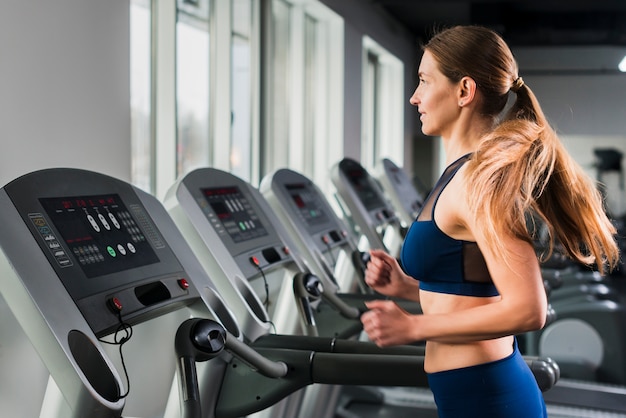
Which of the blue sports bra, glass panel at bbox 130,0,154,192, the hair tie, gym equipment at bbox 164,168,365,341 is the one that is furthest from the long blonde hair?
glass panel at bbox 130,0,154,192

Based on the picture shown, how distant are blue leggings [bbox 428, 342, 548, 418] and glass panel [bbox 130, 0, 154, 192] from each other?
7.61 feet

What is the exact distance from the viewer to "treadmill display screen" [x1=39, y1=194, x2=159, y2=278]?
5.64 ft

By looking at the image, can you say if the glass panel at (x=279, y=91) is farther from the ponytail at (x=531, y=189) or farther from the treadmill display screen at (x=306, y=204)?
the ponytail at (x=531, y=189)

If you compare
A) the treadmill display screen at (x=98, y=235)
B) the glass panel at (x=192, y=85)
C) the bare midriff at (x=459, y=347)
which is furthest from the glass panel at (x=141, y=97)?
the bare midriff at (x=459, y=347)

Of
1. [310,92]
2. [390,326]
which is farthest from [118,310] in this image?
[310,92]

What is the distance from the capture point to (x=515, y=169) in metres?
1.54

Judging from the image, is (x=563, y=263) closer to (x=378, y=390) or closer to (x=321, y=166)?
(x=378, y=390)

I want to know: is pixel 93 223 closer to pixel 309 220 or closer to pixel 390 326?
pixel 390 326

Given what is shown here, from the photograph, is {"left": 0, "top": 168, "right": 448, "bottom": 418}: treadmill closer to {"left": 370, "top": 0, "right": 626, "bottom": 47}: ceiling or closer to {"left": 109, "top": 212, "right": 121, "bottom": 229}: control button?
{"left": 109, "top": 212, "right": 121, "bottom": 229}: control button

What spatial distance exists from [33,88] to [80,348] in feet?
3.66

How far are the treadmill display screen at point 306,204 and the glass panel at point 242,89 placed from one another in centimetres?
138

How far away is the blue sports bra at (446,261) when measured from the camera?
1.60m

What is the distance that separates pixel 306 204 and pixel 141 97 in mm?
913

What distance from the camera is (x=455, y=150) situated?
5.65ft
